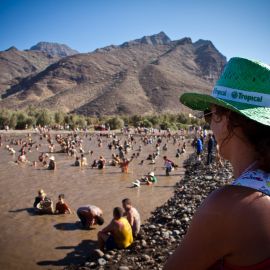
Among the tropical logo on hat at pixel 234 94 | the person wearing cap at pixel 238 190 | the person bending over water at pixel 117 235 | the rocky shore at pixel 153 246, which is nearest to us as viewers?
the person wearing cap at pixel 238 190

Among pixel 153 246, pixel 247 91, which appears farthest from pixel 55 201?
pixel 247 91

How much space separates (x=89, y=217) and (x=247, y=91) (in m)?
9.44

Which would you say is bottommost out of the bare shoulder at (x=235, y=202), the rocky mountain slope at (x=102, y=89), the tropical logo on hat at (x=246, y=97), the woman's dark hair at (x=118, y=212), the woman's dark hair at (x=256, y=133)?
the woman's dark hair at (x=118, y=212)

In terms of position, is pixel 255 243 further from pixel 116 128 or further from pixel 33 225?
pixel 116 128

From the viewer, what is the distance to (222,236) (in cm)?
132

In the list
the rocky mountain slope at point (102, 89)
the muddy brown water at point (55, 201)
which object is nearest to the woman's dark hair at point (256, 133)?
the muddy brown water at point (55, 201)

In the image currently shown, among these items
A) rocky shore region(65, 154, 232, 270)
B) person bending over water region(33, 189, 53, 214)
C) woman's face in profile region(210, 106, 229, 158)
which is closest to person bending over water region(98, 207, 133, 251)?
rocky shore region(65, 154, 232, 270)

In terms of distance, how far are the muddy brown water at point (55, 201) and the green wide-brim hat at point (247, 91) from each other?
24.1 feet

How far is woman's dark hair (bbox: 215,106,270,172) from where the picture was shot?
1503 mm

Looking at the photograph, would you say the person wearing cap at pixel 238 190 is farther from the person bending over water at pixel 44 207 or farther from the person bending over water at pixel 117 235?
the person bending over water at pixel 44 207

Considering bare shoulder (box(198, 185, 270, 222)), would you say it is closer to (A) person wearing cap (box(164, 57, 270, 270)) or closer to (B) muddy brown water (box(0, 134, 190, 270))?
(A) person wearing cap (box(164, 57, 270, 270))

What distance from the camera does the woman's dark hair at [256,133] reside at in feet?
4.93

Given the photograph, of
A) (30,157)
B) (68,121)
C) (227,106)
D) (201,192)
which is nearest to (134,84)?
(68,121)

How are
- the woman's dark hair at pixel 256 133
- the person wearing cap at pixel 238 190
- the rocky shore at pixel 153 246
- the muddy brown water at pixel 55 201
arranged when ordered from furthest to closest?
the muddy brown water at pixel 55 201 < the rocky shore at pixel 153 246 < the woman's dark hair at pixel 256 133 < the person wearing cap at pixel 238 190
